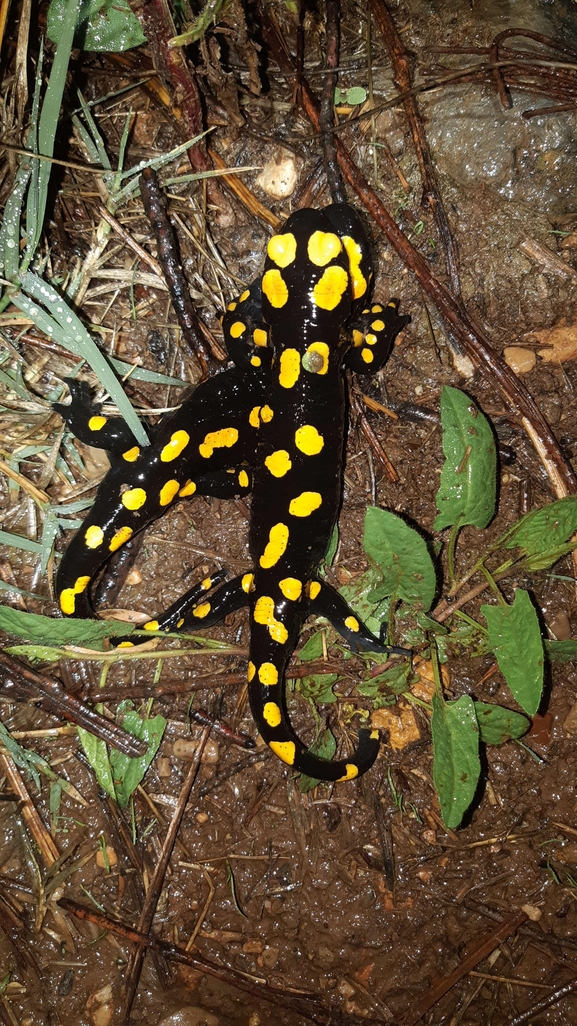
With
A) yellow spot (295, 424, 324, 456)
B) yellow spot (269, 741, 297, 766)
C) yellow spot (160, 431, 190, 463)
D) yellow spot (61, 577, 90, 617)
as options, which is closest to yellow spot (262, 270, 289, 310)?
yellow spot (295, 424, 324, 456)

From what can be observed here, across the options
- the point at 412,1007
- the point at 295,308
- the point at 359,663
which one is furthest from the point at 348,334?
the point at 412,1007

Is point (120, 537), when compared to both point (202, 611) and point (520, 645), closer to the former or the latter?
point (202, 611)

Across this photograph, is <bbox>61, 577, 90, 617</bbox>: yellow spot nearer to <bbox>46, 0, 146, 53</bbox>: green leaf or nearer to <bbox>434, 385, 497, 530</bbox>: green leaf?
<bbox>434, 385, 497, 530</bbox>: green leaf

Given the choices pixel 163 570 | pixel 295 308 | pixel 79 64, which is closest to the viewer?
pixel 295 308

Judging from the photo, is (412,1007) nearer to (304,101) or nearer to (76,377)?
(76,377)

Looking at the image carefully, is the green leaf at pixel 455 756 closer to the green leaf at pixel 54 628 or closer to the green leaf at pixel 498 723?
the green leaf at pixel 498 723

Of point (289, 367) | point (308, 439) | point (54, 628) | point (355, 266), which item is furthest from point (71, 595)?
point (355, 266)
